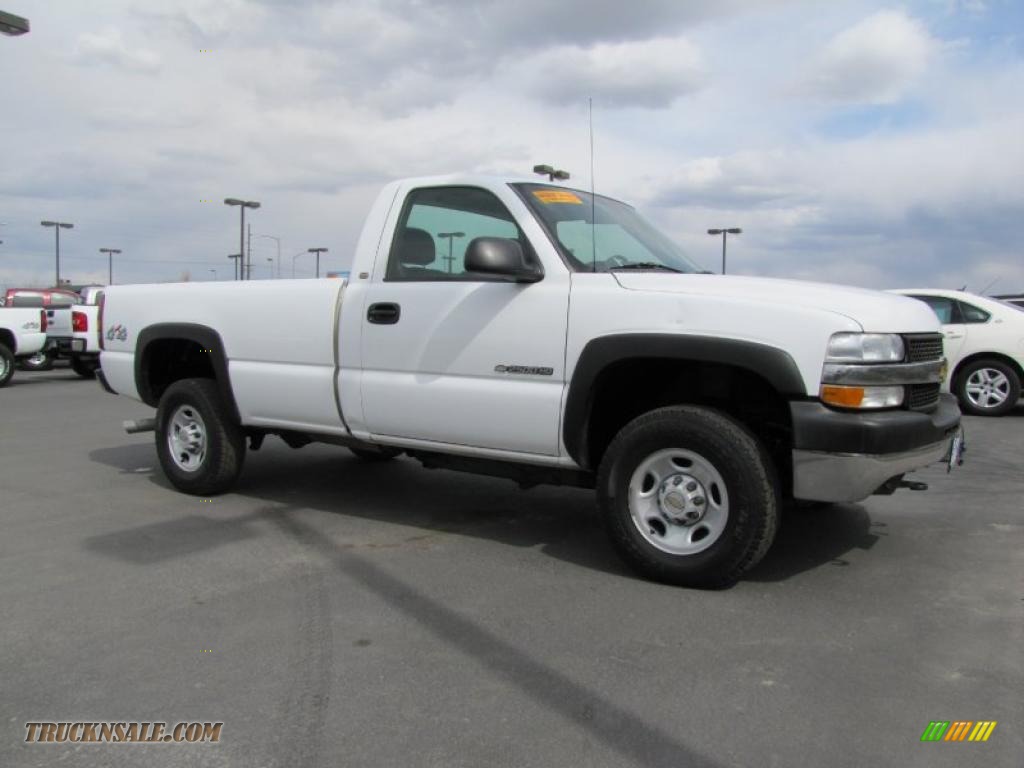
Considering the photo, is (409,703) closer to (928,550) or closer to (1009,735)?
(1009,735)

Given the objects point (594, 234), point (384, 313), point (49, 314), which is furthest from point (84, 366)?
point (594, 234)

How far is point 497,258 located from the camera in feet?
13.8

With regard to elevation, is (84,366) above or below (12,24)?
below

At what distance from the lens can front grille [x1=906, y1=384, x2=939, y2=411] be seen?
3.95 m

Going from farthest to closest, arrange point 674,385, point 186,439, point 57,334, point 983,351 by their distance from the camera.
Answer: point 57,334 → point 983,351 → point 186,439 → point 674,385

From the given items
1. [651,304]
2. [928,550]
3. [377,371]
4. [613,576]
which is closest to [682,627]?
[613,576]

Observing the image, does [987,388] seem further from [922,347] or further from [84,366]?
[84,366]

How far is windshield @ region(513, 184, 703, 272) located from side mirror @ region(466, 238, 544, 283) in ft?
0.88

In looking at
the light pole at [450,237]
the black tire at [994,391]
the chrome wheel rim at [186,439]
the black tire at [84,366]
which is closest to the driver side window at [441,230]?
the light pole at [450,237]

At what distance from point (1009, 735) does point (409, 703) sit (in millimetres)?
1969

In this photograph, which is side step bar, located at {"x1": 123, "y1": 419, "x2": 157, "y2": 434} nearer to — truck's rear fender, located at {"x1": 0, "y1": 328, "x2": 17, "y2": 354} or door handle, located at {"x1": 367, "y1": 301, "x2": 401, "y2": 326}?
door handle, located at {"x1": 367, "y1": 301, "x2": 401, "y2": 326}

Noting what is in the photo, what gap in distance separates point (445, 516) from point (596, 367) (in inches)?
76.4

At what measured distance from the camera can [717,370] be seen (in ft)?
14.1

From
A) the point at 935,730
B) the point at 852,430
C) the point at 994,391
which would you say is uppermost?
the point at 852,430
